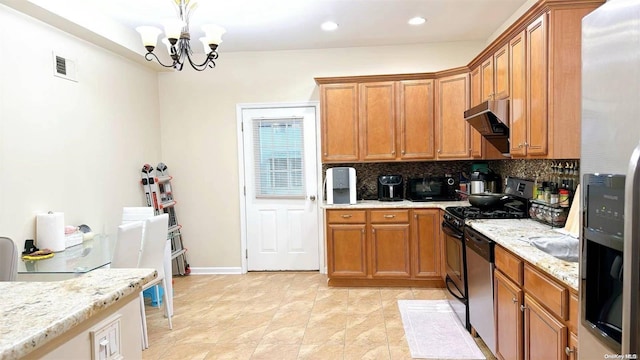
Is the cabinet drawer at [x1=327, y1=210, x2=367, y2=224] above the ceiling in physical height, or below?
below

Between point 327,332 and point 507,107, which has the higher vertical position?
point 507,107

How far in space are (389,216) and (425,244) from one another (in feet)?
1.57

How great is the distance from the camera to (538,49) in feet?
8.38

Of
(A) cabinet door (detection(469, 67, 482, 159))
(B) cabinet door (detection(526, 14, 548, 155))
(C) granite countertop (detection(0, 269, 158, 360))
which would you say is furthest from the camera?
(A) cabinet door (detection(469, 67, 482, 159))

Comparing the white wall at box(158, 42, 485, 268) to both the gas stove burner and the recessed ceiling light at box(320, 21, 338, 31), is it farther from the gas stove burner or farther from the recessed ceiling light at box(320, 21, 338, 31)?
the gas stove burner

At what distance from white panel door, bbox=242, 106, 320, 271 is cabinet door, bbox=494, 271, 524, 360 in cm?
272

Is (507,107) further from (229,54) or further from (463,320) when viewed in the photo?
(229,54)

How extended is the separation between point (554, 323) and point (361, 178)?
317cm

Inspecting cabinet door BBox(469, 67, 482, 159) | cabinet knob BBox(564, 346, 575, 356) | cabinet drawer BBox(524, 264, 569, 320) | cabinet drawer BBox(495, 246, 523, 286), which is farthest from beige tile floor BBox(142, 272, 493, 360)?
cabinet door BBox(469, 67, 482, 159)

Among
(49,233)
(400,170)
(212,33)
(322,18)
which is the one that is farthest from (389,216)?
(49,233)

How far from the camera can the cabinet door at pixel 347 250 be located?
4246 millimetres

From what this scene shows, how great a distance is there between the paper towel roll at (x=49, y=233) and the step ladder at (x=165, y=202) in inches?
56.9

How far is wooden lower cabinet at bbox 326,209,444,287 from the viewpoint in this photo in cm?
417

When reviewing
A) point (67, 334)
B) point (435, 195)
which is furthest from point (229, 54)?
point (67, 334)
